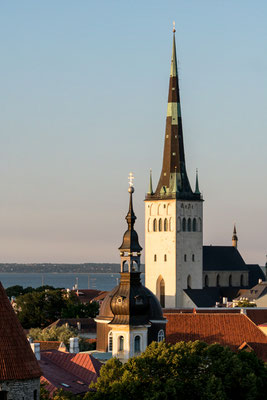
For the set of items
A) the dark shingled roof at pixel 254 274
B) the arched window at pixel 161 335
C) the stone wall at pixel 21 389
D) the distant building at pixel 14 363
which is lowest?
the stone wall at pixel 21 389

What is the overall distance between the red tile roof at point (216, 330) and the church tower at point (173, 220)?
4763 centimetres

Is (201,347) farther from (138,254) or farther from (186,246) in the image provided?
(186,246)

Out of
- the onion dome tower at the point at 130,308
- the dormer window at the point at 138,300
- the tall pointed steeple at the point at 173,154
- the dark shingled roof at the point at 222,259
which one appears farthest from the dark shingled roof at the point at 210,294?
the dormer window at the point at 138,300

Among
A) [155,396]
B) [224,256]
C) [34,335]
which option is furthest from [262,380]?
[224,256]

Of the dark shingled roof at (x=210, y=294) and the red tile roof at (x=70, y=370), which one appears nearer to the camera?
the red tile roof at (x=70, y=370)

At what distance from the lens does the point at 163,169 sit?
5468 inches

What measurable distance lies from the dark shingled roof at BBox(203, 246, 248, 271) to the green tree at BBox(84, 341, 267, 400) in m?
92.7

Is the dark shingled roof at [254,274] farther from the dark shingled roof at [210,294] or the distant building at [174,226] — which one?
the distant building at [174,226]

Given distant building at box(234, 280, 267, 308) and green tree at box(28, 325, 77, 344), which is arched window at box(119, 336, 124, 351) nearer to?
green tree at box(28, 325, 77, 344)

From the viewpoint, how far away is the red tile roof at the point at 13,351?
124 feet

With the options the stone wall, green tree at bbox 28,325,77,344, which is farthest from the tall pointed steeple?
the stone wall

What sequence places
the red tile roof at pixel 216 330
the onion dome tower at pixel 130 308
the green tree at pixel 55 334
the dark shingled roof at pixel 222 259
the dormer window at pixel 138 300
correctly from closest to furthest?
the onion dome tower at pixel 130 308, the dormer window at pixel 138 300, the red tile roof at pixel 216 330, the green tree at pixel 55 334, the dark shingled roof at pixel 222 259

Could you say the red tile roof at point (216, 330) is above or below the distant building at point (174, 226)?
below

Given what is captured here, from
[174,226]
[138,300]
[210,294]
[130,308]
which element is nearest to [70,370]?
[130,308]
